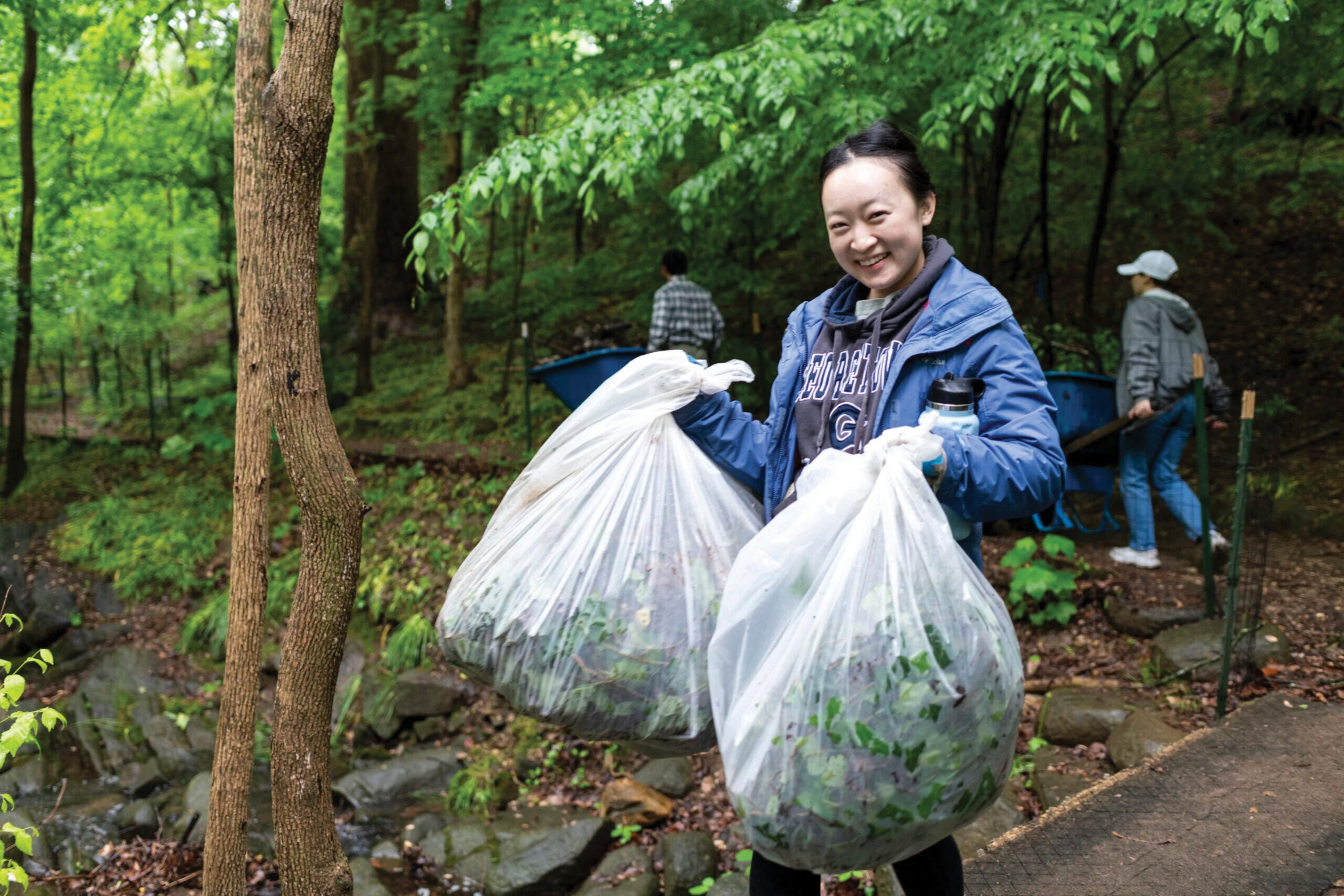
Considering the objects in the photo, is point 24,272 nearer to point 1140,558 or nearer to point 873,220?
point 1140,558

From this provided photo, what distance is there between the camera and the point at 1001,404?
1.40m

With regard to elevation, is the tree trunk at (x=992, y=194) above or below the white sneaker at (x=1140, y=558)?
above

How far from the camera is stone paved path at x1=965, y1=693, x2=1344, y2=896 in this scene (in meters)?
2.15

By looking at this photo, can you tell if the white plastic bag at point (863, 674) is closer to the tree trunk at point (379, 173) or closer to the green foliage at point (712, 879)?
the green foliage at point (712, 879)

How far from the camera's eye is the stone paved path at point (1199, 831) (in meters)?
2.15

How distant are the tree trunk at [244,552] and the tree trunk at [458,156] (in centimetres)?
406

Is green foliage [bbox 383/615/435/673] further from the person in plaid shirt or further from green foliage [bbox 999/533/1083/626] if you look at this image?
green foliage [bbox 999/533/1083/626]

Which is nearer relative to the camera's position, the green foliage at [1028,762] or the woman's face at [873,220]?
the woman's face at [873,220]

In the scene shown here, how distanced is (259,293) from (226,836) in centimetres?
137

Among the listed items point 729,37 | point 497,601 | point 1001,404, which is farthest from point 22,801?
point 729,37

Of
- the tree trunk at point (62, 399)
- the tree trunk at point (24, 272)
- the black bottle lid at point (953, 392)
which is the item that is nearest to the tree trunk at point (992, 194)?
the black bottle lid at point (953, 392)

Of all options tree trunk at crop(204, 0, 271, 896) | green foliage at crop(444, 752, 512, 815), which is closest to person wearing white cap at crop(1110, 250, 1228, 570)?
green foliage at crop(444, 752, 512, 815)

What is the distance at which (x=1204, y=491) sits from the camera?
412 centimetres

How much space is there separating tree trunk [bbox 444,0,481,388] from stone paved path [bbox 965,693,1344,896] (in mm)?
5236
